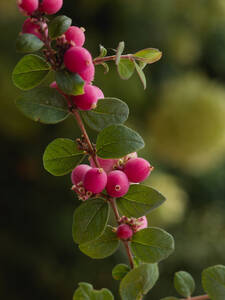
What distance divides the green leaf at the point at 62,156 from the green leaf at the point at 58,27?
0.11ft

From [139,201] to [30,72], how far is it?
0.05 m

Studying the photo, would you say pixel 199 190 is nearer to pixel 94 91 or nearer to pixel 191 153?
pixel 191 153

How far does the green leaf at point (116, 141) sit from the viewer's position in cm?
13

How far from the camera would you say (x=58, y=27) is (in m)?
0.12

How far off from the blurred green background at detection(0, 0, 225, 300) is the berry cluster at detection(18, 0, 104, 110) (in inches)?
24.1

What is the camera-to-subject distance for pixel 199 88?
32.3 inches

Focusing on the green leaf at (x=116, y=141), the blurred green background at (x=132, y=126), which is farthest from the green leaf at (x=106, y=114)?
the blurred green background at (x=132, y=126)

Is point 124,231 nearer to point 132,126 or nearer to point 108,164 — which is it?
point 108,164

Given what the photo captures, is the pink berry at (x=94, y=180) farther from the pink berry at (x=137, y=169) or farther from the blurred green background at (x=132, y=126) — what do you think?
the blurred green background at (x=132, y=126)

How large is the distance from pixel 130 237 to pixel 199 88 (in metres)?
0.70

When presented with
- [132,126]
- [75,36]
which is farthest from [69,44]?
[132,126]

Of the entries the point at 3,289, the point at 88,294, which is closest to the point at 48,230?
the point at 3,289

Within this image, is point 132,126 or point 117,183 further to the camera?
point 132,126

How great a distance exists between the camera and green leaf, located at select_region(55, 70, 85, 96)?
0.11 metres
